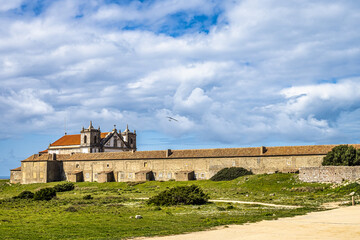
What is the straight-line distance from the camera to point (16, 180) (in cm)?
8619

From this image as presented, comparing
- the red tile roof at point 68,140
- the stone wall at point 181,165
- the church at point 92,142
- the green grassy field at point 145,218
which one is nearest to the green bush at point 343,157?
the stone wall at point 181,165

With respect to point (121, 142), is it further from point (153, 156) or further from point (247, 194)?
point (247, 194)

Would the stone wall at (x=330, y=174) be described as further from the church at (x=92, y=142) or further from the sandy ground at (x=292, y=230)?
the church at (x=92, y=142)

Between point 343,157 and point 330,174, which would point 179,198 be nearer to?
point 330,174

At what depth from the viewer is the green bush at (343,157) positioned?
170 feet

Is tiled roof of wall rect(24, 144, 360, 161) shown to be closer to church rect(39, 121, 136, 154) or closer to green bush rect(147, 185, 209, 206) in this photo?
church rect(39, 121, 136, 154)

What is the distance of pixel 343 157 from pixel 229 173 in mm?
17988

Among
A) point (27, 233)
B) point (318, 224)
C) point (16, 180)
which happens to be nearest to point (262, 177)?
point (318, 224)

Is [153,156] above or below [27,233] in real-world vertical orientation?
above

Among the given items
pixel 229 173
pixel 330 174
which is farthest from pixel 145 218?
pixel 229 173

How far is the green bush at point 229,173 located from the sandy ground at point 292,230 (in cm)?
3865

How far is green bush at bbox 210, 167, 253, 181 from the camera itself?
6318 cm

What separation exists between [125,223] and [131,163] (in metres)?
50.7

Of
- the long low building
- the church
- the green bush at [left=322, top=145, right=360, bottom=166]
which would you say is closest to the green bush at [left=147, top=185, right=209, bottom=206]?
the green bush at [left=322, top=145, right=360, bottom=166]
